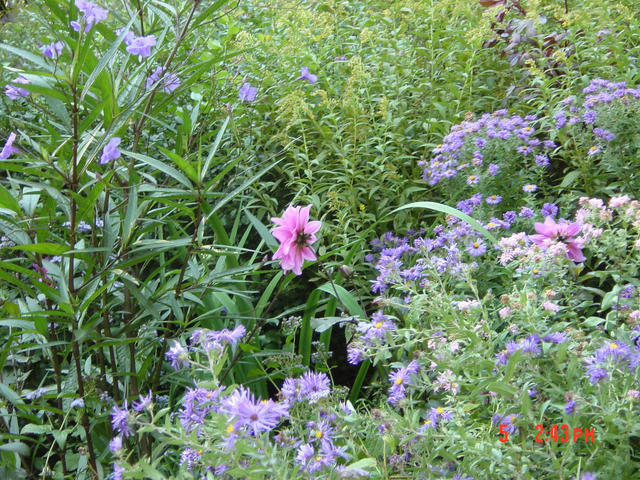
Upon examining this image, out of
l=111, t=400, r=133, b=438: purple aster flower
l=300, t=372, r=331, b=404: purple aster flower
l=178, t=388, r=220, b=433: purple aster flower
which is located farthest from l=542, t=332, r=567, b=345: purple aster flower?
l=111, t=400, r=133, b=438: purple aster flower

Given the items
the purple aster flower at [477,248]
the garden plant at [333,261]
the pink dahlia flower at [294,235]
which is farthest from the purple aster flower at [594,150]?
the pink dahlia flower at [294,235]

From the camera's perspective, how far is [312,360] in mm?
2350

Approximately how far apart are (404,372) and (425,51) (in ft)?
6.30

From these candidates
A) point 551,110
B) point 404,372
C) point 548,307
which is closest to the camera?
point 548,307

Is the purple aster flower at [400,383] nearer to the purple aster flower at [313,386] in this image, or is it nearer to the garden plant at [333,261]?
the garden plant at [333,261]

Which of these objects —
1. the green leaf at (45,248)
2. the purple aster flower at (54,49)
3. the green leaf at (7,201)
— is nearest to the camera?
the green leaf at (45,248)

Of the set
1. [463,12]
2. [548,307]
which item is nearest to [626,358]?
[548,307]

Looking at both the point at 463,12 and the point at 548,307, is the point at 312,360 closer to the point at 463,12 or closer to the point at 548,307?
the point at 548,307

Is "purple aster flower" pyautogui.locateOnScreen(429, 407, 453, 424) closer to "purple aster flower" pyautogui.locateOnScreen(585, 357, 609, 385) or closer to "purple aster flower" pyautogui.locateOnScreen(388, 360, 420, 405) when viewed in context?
"purple aster flower" pyautogui.locateOnScreen(388, 360, 420, 405)
